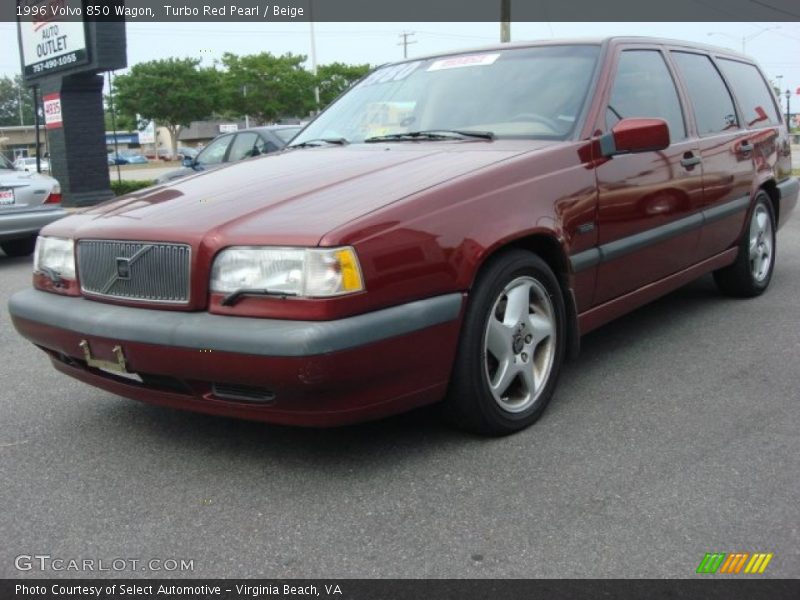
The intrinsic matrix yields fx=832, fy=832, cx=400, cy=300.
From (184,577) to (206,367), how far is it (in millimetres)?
680

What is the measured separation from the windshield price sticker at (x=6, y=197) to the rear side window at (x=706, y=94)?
22.4ft

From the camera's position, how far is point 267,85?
Answer: 55.8m

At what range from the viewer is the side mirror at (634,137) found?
→ 3.69 metres

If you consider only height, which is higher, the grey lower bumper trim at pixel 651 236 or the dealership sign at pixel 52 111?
the dealership sign at pixel 52 111

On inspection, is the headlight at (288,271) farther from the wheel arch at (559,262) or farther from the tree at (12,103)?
the tree at (12,103)

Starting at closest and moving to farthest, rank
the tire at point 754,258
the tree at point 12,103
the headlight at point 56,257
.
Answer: the headlight at point 56,257 < the tire at point 754,258 < the tree at point 12,103

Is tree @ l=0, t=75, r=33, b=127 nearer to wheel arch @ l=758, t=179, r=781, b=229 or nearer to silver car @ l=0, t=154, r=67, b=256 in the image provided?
silver car @ l=0, t=154, r=67, b=256

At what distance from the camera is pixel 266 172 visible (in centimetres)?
364

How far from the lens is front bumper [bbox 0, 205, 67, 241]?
28.1ft

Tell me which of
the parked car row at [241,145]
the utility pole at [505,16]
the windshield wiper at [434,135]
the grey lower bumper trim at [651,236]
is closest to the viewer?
the grey lower bumper trim at [651,236]

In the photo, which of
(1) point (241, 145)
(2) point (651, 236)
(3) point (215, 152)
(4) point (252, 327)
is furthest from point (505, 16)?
(4) point (252, 327)

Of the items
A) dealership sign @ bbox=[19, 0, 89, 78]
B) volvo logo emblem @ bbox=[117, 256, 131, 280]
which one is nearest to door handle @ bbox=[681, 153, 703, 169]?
volvo logo emblem @ bbox=[117, 256, 131, 280]
